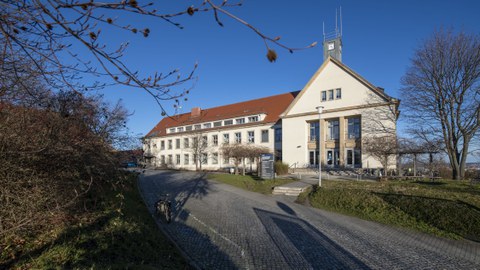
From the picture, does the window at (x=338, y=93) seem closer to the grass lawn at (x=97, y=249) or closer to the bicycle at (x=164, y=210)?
the bicycle at (x=164, y=210)

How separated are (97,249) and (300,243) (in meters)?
5.56

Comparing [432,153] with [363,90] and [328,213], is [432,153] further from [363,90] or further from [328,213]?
[328,213]

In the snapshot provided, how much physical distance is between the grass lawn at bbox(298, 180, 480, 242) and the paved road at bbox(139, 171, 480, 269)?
91 centimetres

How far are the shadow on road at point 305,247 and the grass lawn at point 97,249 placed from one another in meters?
2.97

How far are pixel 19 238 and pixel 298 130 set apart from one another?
101 feet

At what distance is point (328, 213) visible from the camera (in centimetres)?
1376

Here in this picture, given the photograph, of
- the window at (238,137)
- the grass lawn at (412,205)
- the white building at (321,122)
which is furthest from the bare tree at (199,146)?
the grass lawn at (412,205)

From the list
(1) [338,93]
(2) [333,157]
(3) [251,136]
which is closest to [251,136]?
(3) [251,136]

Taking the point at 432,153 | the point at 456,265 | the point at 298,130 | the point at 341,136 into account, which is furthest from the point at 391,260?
the point at 298,130

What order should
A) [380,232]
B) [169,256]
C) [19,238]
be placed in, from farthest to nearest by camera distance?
[380,232] < [169,256] < [19,238]

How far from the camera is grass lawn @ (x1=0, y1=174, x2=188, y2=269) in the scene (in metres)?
5.39

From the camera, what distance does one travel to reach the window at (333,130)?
106 ft

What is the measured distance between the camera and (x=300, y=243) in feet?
29.2

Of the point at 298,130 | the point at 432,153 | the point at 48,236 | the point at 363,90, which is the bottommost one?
the point at 48,236
